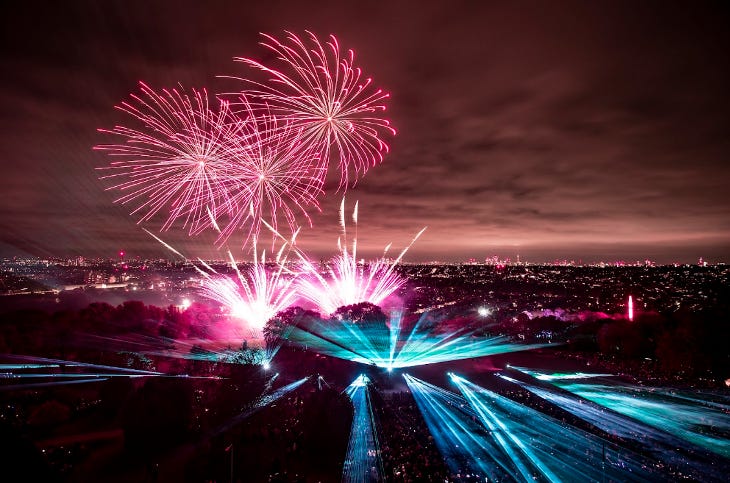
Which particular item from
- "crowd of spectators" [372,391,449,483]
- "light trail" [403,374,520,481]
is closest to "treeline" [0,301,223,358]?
"crowd of spectators" [372,391,449,483]

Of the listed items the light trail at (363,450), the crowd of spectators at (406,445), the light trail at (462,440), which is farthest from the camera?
the light trail at (363,450)

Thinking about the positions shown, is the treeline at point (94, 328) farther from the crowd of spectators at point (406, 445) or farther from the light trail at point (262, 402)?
the crowd of spectators at point (406, 445)

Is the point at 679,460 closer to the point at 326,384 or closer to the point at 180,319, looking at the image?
the point at 326,384

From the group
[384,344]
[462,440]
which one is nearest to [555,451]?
[462,440]

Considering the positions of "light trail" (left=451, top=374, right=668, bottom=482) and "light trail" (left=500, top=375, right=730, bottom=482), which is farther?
"light trail" (left=500, top=375, right=730, bottom=482)

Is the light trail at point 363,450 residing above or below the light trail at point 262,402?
below

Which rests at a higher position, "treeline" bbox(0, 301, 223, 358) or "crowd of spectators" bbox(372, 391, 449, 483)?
"treeline" bbox(0, 301, 223, 358)

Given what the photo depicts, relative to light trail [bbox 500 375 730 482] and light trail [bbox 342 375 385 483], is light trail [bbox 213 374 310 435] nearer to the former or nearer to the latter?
light trail [bbox 342 375 385 483]

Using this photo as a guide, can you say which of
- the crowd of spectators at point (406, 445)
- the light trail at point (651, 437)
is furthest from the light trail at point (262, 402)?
the light trail at point (651, 437)
